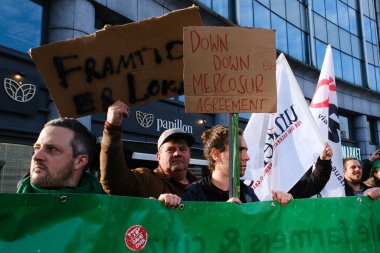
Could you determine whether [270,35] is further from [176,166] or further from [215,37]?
[176,166]

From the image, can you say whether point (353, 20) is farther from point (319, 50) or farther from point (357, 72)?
point (319, 50)

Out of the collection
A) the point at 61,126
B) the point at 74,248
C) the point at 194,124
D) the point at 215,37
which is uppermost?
the point at 194,124

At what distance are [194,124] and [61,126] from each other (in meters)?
9.90

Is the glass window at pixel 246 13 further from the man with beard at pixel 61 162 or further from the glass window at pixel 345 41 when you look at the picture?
the man with beard at pixel 61 162

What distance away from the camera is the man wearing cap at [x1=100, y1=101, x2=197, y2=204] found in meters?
2.52

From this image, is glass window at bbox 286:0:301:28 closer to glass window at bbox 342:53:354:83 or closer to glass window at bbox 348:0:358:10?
glass window at bbox 342:53:354:83

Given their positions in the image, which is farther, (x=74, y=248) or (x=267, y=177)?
(x=267, y=177)

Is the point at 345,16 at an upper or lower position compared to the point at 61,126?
upper

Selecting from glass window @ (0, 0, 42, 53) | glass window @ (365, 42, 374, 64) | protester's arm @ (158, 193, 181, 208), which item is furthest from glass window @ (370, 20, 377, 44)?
protester's arm @ (158, 193, 181, 208)

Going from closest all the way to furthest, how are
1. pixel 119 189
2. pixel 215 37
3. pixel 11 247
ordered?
1. pixel 11 247
2. pixel 215 37
3. pixel 119 189

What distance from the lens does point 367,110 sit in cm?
2033

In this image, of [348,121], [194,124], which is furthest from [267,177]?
[348,121]

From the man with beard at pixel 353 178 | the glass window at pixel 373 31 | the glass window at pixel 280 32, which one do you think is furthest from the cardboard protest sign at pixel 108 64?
the glass window at pixel 373 31

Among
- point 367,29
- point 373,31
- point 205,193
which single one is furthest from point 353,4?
point 205,193
